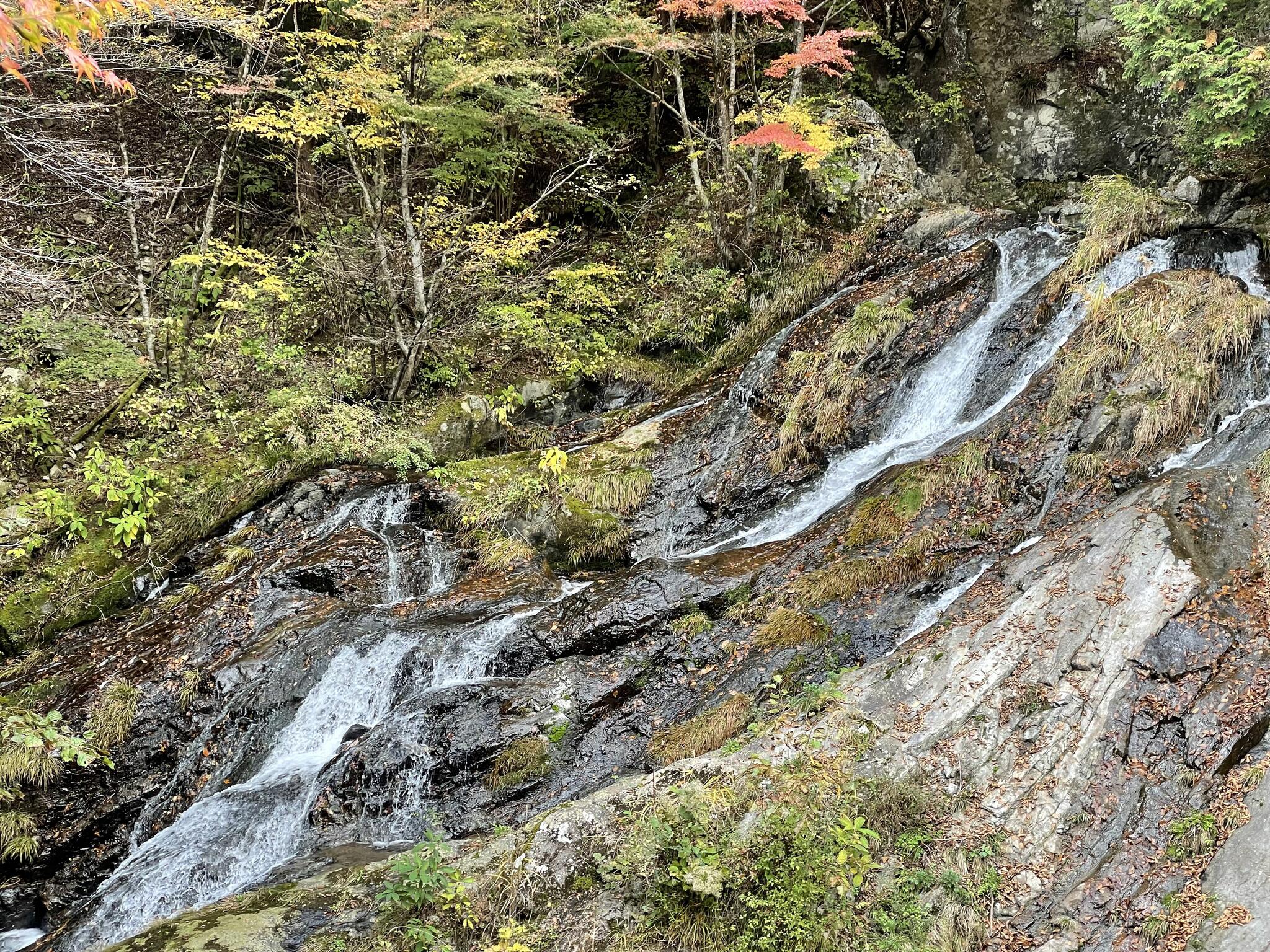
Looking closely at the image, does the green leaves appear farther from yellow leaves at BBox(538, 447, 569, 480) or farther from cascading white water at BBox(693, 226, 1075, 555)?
yellow leaves at BBox(538, 447, 569, 480)

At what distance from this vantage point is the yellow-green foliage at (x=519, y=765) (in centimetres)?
662

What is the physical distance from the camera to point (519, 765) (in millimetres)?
6672

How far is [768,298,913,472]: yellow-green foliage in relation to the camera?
32.7 feet

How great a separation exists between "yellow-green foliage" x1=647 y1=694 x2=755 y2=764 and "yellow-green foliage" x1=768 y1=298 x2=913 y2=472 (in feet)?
14.2

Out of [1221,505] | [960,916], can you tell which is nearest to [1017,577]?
[1221,505]

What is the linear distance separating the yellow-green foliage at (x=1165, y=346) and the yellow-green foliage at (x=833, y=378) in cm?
266

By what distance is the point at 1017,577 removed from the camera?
619cm

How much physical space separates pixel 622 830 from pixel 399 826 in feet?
9.00

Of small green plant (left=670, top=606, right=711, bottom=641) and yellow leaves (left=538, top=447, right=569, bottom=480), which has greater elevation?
yellow leaves (left=538, top=447, right=569, bottom=480)

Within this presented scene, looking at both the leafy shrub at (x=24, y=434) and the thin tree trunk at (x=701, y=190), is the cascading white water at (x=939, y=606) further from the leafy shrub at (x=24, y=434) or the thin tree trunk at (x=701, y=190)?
the leafy shrub at (x=24, y=434)

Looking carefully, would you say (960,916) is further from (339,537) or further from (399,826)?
(339,537)

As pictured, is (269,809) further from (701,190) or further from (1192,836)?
(701,190)

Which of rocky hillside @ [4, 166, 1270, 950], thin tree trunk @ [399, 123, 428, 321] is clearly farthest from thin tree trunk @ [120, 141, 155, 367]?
thin tree trunk @ [399, 123, 428, 321]

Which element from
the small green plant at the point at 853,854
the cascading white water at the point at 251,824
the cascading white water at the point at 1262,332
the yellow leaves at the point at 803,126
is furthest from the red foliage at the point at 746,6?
the small green plant at the point at 853,854
